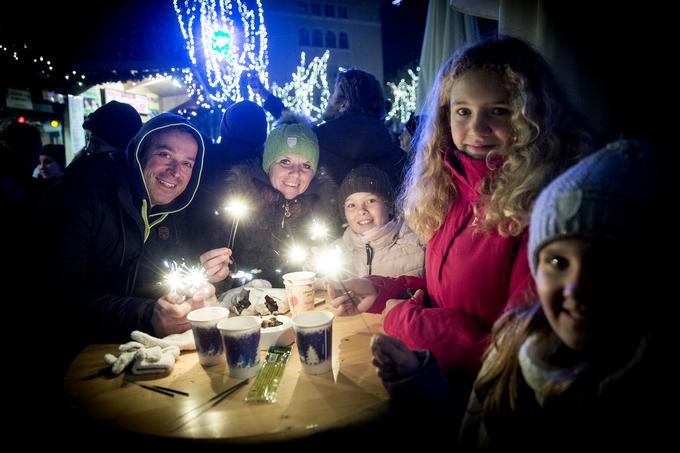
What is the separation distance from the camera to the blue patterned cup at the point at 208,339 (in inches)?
72.7

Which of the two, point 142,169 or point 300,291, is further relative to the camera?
point 142,169

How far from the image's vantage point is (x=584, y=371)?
1.15 m

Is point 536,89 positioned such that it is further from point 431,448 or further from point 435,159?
point 431,448

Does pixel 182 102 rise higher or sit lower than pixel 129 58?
higher

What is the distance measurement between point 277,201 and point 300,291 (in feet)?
5.61

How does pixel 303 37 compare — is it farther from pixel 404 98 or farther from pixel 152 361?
pixel 152 361

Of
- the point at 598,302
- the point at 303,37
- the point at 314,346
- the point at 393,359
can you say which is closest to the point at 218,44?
the point at 314,346

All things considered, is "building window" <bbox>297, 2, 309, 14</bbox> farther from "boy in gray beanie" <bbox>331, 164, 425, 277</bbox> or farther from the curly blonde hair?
the curly blonde hair

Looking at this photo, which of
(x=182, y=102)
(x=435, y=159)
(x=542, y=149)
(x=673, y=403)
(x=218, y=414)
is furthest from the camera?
(x=182, y=102)

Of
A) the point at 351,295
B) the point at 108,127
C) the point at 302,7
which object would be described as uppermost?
the point at 302,7

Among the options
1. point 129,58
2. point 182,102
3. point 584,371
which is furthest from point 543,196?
point 182,102

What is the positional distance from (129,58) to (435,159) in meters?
7.88

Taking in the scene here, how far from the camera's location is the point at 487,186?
1849mm

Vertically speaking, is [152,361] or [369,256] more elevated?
[369,256]
